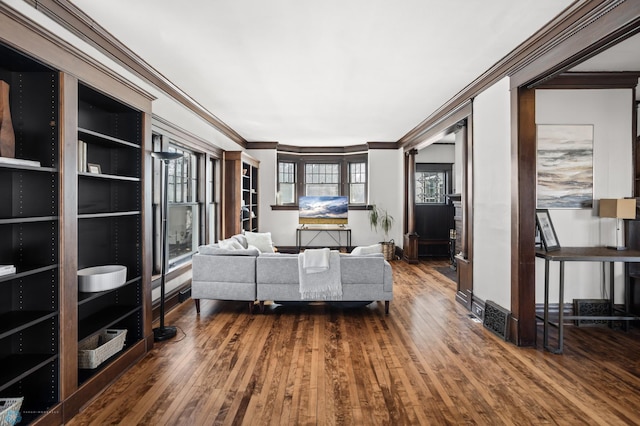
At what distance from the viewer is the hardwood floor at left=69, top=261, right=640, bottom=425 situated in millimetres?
2244

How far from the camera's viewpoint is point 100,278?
2537 mm

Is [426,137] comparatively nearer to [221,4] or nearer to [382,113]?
[382,113]

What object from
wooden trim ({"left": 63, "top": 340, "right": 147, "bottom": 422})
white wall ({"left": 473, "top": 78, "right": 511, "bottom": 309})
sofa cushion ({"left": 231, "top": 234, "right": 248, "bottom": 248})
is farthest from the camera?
sofa cushion ({"left": 231, "top": 234, "right": 248, "bottom": 248})

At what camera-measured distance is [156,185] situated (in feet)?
13.9

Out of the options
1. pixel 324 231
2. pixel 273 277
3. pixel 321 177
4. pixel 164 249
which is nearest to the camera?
pixel 164 249

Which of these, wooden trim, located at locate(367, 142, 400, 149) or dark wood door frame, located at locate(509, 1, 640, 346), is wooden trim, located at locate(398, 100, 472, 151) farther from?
dark wood door frame, located at locate(509, 1, 640, 346)

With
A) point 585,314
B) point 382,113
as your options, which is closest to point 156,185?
point 382,113

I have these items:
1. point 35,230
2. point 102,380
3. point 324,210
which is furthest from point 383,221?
point 35,230

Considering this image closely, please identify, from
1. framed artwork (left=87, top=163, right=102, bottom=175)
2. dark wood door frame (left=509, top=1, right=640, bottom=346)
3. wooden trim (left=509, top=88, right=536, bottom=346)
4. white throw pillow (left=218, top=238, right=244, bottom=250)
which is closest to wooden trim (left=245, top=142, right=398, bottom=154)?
white throw pillow (left=218, top=238, right=244, bottom=250)

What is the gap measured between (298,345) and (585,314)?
3.28 meters

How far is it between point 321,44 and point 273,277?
8.56 feet

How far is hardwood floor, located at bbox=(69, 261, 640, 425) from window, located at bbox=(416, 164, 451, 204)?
4899 mm

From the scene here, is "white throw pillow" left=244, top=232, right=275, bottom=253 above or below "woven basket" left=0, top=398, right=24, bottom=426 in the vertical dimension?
above

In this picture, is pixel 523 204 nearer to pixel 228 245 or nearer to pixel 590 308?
pixel 590 308
